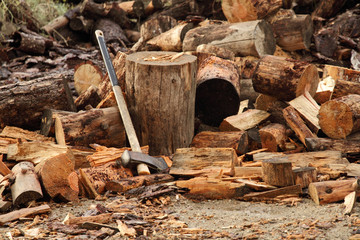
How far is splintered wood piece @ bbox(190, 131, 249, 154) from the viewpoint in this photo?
510cm

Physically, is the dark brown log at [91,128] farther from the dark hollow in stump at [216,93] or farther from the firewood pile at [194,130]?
the dark hollow in stump at [216,93]

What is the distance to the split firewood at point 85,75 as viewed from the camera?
7.09m

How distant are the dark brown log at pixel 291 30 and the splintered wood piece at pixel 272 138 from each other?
2906 millimetres

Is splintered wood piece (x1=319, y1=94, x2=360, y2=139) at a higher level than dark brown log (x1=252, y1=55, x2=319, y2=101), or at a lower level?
lower

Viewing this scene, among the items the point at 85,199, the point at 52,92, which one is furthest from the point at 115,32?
the point at 85,199

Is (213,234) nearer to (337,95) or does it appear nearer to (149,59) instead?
(149,59)

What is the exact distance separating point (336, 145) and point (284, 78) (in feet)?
3.38

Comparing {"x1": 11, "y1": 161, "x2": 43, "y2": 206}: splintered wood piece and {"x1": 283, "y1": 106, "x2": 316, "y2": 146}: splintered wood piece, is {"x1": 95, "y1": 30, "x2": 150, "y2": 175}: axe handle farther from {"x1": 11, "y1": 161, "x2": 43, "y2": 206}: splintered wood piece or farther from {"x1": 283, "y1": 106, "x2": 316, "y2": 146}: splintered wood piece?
{"x1": 283, "y1": 106, "x2": 316, "y2": 146}: splintered wood piece

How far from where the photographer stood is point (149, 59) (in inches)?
202

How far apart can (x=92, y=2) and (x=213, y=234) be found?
8.51 metres

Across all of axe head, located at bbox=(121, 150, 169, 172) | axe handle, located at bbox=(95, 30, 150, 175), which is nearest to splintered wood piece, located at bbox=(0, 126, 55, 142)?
axe handle, located at bbox=(95, 30, 150, 175)

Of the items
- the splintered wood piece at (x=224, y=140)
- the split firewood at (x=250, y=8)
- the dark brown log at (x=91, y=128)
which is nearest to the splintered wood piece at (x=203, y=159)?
the splintered wood piece at (x=224, y=140)

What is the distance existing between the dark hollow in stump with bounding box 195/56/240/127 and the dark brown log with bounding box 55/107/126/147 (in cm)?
120

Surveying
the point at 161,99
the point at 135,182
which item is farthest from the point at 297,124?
the point at 135,182
